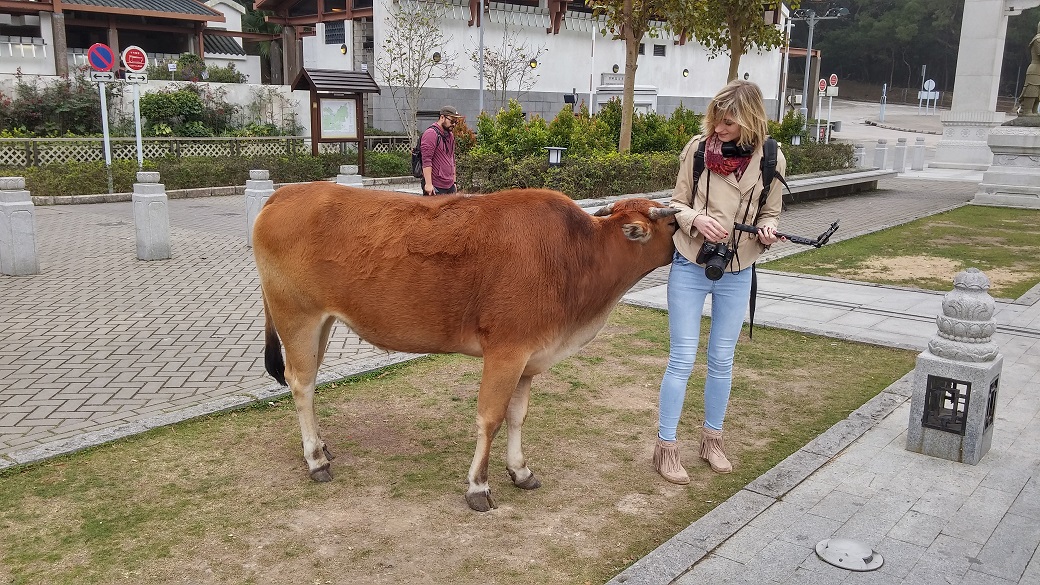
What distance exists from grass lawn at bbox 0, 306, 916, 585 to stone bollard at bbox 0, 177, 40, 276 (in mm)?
5691

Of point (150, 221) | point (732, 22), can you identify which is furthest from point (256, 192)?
point (732, 22)

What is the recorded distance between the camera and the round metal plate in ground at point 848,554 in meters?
3.64

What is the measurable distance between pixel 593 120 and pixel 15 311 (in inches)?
Result: 514

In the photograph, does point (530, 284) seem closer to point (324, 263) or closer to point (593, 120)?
point (324, 263)

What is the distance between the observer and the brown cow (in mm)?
4117

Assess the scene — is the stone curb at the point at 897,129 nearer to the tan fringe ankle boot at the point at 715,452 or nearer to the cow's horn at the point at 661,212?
the tan fringe ankle boot at the point at 715,452

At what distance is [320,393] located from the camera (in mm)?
5930

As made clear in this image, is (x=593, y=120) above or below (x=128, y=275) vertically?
above

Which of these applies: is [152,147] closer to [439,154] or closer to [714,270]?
[439,154]

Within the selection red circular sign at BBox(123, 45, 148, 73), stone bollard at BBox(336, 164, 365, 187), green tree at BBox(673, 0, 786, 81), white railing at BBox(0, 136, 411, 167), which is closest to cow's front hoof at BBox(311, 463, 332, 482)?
stone bollard at BBox(336, 164, 365, 187)

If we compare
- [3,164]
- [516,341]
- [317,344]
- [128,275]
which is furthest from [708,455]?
[3,164]

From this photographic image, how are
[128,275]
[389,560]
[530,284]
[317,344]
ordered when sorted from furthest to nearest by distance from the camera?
[128,275] → [317,344] → [530,284] → [389,560]

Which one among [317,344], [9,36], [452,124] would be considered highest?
[9,36]

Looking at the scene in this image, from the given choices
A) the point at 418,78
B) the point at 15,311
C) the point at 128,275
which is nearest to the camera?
the point at 15,311
